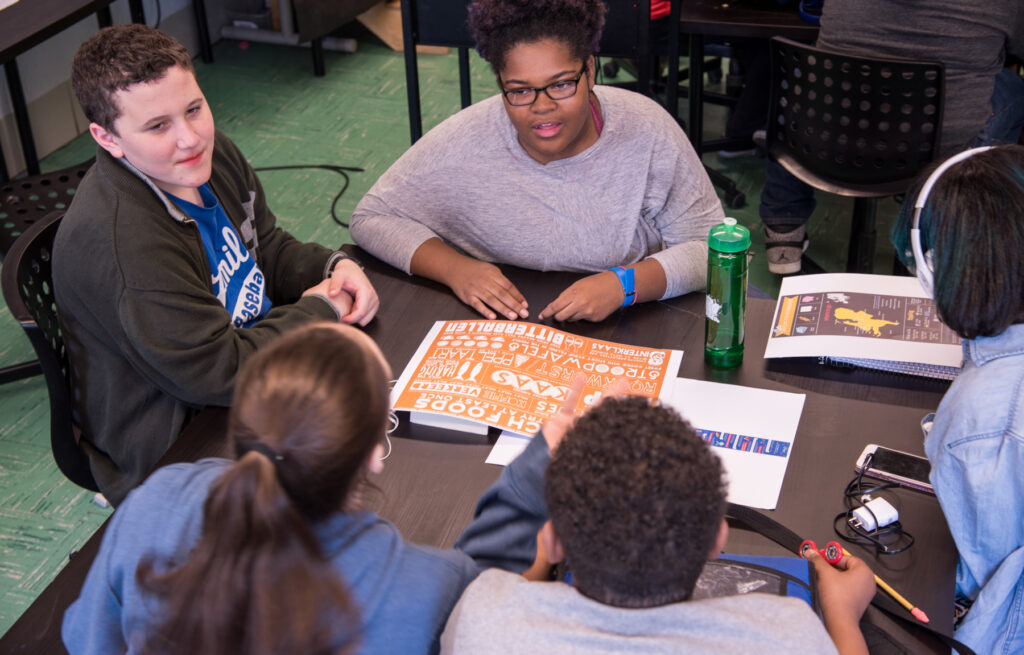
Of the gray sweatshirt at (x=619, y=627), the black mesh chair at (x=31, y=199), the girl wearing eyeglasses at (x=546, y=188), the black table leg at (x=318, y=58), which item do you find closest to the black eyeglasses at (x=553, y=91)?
the girl wearing eyeglasses at (x=546, y=188)

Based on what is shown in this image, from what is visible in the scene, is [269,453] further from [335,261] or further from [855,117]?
[855,117]

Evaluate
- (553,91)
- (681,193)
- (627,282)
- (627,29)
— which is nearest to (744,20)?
(627,29)

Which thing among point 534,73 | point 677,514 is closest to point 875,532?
point 677,514

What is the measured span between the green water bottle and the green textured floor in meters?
1.48

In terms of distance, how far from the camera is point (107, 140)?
1.46m

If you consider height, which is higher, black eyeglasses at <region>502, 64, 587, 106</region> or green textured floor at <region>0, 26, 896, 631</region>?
black eyeglasses at <region>502, 64, 587, 106</region>

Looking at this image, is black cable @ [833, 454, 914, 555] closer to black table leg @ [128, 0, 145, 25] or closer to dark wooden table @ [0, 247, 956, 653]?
dark wooden table @ [0, 247, 956, 653]

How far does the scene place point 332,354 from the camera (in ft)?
2.96

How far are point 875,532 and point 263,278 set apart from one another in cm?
109

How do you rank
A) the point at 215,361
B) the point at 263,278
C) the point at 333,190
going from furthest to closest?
the point at 333,190 → the point at 263,278 → the point at 215,361

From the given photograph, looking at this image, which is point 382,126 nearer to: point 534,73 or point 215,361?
point 534,73

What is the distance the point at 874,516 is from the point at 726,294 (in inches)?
15.0

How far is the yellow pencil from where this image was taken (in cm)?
104

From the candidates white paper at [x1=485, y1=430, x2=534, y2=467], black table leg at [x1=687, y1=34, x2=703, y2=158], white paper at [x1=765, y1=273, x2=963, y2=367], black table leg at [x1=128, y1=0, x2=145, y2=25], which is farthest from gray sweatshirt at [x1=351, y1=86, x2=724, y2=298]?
black table leg at [x1=128, y1=0, x2=145, y2=25]
